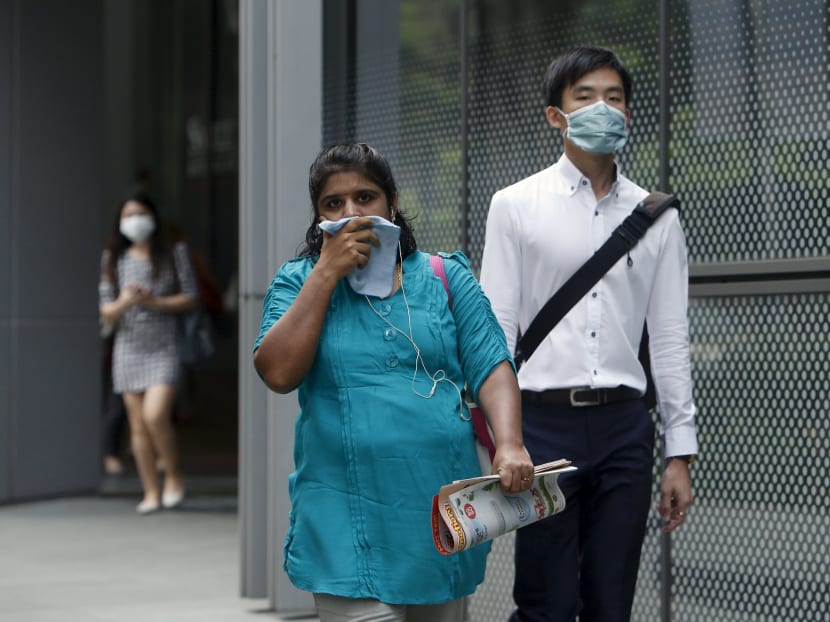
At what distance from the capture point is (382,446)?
3418mm

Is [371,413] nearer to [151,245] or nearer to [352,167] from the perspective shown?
[352,167]

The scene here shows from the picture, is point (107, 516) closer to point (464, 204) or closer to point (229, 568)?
point (229, 568)

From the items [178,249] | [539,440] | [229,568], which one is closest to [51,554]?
[229,568]

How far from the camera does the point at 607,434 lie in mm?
4086

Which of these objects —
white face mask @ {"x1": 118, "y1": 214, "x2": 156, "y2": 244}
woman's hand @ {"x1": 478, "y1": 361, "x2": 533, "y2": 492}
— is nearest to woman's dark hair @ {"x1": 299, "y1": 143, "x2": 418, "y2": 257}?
woman's hand @ {"x1": 478, "y1": 361, "x2": 533, "y2": 492}

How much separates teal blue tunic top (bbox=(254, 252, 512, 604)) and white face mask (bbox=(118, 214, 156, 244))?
20.8 ft

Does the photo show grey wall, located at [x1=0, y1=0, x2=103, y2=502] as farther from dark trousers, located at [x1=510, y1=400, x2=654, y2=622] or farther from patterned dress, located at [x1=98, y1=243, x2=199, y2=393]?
dark trousers, located at [x1=510, y1=400, x2=654, y2=622]

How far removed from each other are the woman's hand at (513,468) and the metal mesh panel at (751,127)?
7.08 ft

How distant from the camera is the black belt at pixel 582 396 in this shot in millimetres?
4086

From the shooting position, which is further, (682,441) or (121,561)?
(121,561)

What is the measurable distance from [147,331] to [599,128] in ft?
20.4

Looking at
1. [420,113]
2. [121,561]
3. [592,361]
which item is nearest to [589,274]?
[592,361]

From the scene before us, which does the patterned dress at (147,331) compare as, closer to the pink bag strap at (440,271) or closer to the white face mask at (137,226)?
the white face mask at (137,226)

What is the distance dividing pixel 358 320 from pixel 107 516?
6901mm
